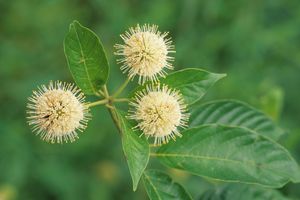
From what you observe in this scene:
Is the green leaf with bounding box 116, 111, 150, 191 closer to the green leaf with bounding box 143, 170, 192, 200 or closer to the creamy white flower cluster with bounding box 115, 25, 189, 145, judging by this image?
the creamy white flower cluster with bounding box 115, 25, 189, 145

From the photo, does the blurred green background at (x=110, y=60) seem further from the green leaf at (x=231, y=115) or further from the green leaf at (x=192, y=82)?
the green leaf at (x=192, y=82)

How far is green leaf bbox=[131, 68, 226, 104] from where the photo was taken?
2188mm

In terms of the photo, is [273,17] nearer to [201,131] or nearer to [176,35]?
[176,35]

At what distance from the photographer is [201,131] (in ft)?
7.30

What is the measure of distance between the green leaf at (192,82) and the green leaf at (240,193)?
0.55m

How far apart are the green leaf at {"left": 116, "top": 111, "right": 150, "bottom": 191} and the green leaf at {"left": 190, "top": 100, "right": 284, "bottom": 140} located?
17.9 inches

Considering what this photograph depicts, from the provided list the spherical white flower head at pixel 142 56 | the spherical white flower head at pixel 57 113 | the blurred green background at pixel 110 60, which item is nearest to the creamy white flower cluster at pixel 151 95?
the spherical white flower head at pixel 142 56

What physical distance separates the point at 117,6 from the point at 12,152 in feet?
5.46

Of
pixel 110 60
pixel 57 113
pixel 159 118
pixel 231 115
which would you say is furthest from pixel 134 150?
pixel 110 60

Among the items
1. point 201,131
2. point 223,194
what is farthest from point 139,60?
point 223,194

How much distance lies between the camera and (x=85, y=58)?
2.12 m

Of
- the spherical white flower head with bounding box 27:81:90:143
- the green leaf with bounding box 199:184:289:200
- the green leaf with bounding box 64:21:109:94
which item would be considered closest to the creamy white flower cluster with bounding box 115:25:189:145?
the green leaf with bounding box 64:21:109:94

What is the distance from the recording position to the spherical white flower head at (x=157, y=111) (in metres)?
2.14

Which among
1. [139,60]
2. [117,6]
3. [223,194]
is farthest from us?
[117,6]
